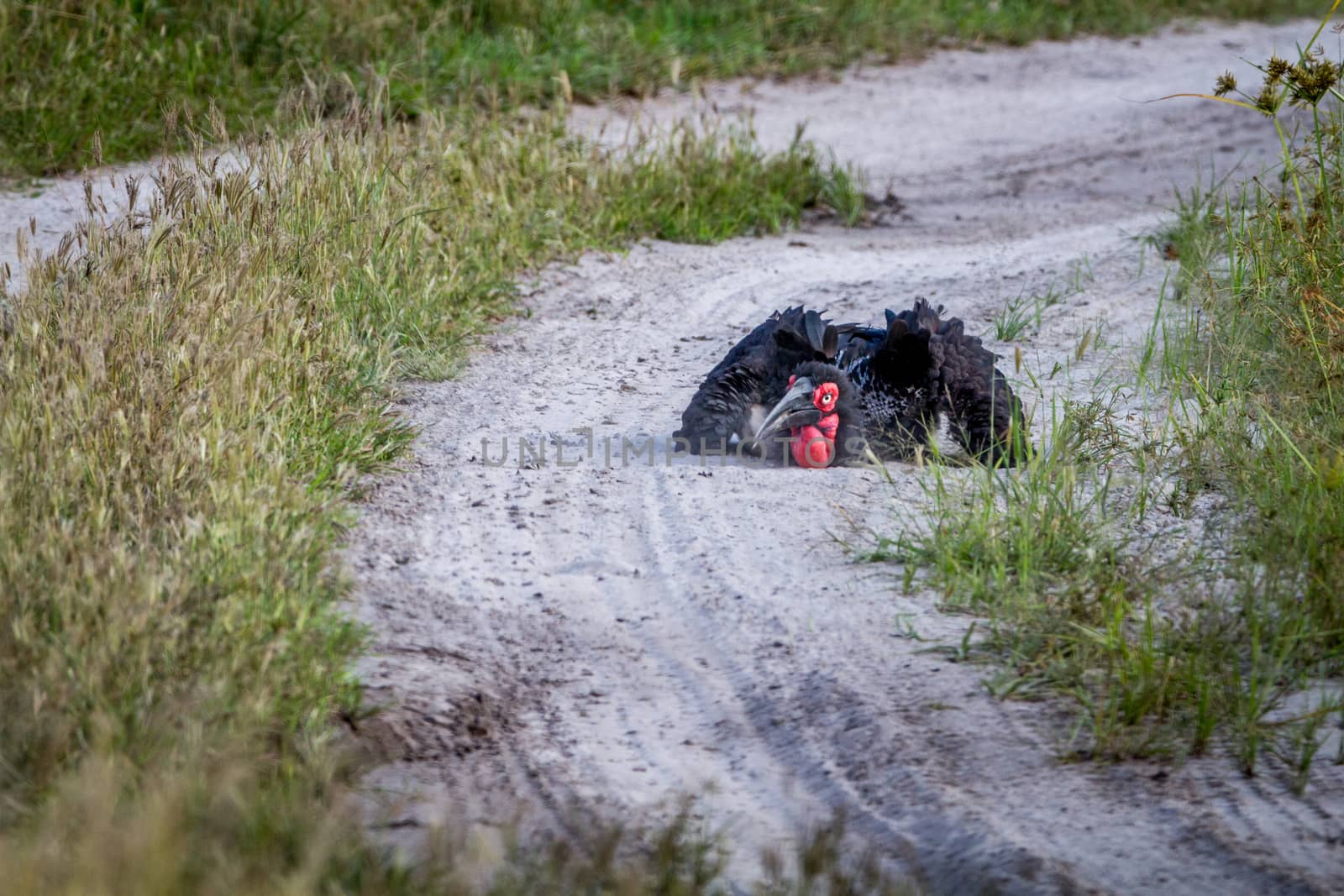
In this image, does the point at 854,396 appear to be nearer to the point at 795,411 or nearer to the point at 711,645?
the point at 795,411

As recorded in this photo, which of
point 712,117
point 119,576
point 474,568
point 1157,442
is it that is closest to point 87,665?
point 119,576

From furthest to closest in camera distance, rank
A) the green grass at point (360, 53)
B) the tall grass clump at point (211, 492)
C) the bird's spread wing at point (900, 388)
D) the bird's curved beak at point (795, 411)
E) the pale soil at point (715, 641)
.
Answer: the green grass at point (360, 53), the bird's spread wing at point (900, 388), the bird's curved beak at point (795, 411), the pale soil at point (715, 641), the tall grass clump at point (211, 492)

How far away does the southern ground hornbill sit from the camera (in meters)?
4.25

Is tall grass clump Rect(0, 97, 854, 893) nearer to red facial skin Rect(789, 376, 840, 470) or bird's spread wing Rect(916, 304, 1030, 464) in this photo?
red facial skin Rect(789, 376, 840, 470)

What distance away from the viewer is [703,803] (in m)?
2.83

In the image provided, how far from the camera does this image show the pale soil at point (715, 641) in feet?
8.93

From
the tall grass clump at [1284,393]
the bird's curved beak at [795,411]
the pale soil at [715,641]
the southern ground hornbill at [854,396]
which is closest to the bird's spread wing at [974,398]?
the southern ground hornbill at [854,396]

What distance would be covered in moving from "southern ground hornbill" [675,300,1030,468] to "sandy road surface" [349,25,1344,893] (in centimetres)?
14

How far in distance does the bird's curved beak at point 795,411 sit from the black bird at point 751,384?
0.16 meters

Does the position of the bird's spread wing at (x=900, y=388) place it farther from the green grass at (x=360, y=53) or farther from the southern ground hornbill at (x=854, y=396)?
the green grass at (x=360, y=53)

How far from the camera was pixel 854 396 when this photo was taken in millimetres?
4320

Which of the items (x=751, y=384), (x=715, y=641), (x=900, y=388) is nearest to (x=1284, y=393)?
(x=900, y=388)

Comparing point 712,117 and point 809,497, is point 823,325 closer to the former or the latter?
point 809,497

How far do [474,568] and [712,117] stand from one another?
224 inches
